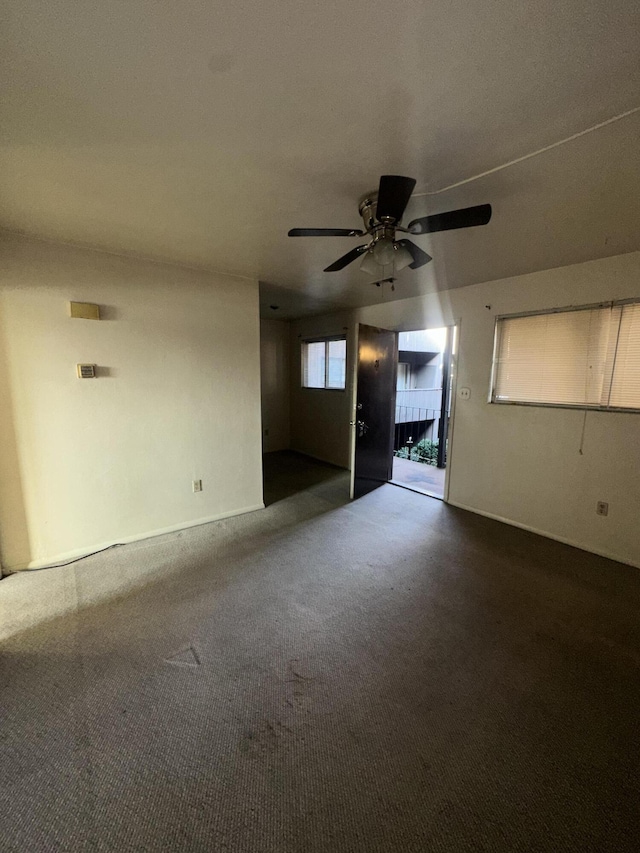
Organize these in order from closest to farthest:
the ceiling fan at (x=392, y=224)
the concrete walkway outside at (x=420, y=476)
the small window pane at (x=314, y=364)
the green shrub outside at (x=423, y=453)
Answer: the ceiling fan at (x=392, y=224) → the concrete walkway outside at (x=420, y=476) → the small window pane at (x=314, y=364) → the green shrub outside at (x=423, y=453)

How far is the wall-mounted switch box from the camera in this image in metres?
2.50

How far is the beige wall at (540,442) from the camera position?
2.69 m

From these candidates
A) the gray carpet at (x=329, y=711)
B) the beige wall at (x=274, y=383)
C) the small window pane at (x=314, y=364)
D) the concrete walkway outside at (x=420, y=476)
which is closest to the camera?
the gray carpet at (x=329, y=711)

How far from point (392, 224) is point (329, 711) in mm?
2379

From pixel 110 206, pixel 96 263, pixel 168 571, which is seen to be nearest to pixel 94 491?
pixel 168 571

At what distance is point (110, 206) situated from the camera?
76.2 inches

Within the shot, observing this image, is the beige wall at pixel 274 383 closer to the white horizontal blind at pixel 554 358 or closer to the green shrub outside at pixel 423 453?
the green shrub outside at pixel 423 453

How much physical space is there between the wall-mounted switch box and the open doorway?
3.47 metres

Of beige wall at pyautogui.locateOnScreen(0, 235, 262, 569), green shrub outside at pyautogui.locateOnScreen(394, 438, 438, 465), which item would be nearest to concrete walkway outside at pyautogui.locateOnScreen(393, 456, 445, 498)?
green shrub outside at pyautogui.locateOnScreen(394, 438, 438, 465)

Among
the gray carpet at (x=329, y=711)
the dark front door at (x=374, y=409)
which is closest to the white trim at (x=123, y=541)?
the gray carpet at (x=329, y=711)

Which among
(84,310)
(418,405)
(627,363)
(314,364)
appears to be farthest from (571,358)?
(418,405)

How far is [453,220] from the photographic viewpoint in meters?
1.58

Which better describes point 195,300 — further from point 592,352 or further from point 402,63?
point 592,352

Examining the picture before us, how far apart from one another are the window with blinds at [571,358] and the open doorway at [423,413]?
648mm
